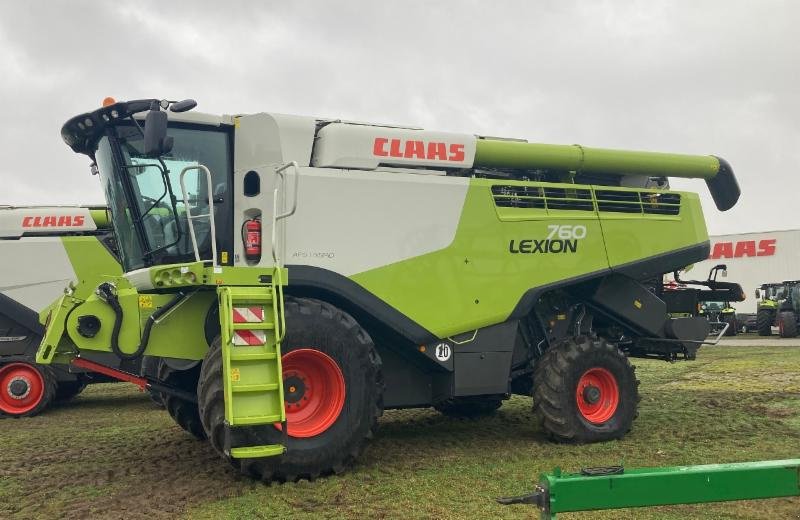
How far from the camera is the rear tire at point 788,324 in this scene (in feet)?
78.3

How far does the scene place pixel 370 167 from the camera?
5965 mm

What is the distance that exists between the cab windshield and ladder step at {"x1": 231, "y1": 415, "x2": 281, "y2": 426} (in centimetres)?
151

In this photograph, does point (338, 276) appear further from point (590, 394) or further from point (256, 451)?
point (590, 394)

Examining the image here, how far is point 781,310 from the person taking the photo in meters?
24.9

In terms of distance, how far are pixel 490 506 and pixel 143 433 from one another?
4.60 meters

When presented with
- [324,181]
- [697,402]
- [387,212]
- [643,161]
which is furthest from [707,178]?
[324,181]

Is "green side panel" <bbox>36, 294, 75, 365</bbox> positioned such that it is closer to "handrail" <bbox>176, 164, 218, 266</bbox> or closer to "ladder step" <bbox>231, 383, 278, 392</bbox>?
"handrail" <bbox>176, 164, 218, 266</bbox>

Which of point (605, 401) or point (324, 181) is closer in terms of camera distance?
point (324, 181)

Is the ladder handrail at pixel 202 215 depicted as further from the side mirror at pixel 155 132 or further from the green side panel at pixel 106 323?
the green side panel at pixel 106 323

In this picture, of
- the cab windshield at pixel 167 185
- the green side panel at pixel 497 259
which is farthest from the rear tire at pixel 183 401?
the green side panel at pixel 497 259

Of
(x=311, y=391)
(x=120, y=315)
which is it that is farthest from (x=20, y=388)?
(x=311, y=391)

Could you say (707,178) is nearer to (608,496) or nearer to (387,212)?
(387,212)

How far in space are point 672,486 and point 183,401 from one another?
4742 millimetres

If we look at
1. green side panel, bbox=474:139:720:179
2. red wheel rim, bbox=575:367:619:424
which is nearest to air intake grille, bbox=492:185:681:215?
green side panel, bbox=474:139:720:179
